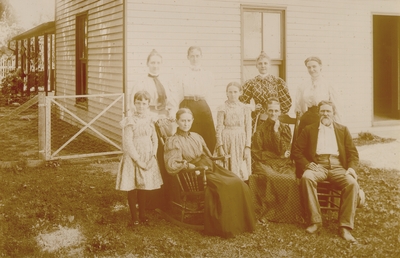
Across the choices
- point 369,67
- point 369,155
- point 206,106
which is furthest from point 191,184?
point 369,67

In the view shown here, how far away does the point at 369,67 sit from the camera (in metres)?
11.5

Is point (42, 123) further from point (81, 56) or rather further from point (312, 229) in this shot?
point (312, 229)

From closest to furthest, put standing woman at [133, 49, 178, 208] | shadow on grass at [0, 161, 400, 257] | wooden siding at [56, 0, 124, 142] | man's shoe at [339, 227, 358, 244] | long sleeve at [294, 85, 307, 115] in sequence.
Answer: shadow on grass at [0, 161, 400, 257] < man's shoe at [339, 227, 358, 244] < standing woman at [133, 49, 178, 208] < long sleeve at [294, 85, 307, 115] < wooden siding at [56, 0, 124, 142]

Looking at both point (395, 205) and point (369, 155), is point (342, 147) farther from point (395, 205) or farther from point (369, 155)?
point (369, 155)

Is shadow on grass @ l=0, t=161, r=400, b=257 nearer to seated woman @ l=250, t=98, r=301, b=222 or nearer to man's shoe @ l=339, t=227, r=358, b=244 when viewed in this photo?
man's shoe @ l=339, t=227, r=358, b=244

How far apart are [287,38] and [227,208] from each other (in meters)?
6.24

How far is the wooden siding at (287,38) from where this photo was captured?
30.2 feet

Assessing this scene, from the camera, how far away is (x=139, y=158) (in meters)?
5.32

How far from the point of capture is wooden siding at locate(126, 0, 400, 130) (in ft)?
30.2

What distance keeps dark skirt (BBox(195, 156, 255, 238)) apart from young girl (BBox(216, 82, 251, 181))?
0.83 m

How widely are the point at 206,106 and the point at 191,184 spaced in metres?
1.62

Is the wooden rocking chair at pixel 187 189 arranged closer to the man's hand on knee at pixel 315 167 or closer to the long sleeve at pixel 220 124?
the long sleeve at pixel 220 124

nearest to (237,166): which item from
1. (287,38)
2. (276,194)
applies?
(276,194)

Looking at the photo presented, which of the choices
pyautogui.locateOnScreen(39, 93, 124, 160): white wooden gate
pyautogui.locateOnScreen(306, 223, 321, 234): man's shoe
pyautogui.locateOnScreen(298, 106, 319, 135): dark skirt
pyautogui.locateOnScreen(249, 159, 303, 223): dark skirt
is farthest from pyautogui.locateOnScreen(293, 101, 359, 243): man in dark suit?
pyautogui.locateOnScreen(39, 93, 124, 160): white wooden gate
